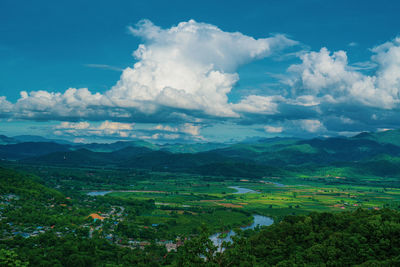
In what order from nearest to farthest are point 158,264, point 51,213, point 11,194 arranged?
point 158,264, point 51,213, point 11,194

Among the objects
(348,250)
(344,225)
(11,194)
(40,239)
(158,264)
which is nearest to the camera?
(348,250)

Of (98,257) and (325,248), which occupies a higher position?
(325,248)

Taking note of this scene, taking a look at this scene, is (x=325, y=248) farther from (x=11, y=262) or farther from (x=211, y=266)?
(x=11, y=262)

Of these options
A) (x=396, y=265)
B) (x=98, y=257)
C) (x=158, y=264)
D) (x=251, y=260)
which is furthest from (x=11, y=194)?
(x=396, y=265)

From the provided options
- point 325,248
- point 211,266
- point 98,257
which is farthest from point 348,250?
point 98,257

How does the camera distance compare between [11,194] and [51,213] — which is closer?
[51,213]

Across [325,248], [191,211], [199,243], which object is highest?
[199,243]
